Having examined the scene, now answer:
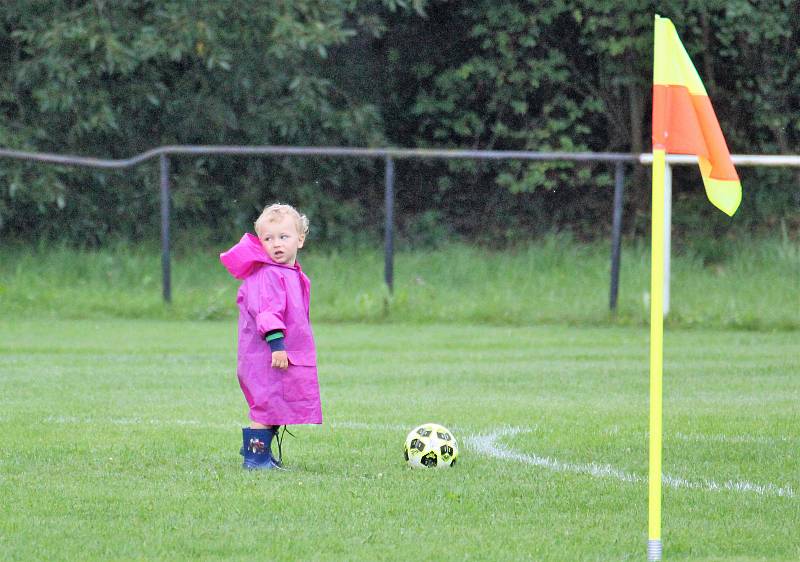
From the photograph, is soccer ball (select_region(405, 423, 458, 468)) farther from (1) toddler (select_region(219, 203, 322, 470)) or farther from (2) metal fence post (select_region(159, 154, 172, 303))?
(2) metal fence post (select_region(159, 154, 172, 303))

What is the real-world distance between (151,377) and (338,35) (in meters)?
7.65

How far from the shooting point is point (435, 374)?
432 inches

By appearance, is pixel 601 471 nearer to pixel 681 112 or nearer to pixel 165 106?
pixel 681 112

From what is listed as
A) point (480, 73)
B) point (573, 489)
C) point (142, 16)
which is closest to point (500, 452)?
point (573, 489)

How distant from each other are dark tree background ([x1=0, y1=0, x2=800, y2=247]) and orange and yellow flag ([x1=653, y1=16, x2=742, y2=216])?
1174cm

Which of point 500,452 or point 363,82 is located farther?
point 363,82

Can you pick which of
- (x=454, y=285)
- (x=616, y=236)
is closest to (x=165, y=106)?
(x=454, y=285)

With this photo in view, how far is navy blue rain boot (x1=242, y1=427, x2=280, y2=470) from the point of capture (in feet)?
22.1

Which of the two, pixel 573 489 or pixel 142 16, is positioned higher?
pixel 142 16

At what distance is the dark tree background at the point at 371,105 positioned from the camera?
1703 cm

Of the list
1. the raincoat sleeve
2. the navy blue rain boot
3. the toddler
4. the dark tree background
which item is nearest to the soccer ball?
the toddler

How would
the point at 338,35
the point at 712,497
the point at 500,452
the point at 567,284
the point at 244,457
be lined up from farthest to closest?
the point at 338,35
the point at 567,284
the point at 500,452
the point at 244,457
the point at 712,497

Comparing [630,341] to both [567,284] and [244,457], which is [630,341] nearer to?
[567,284]

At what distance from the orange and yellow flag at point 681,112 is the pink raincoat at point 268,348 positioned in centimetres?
250
